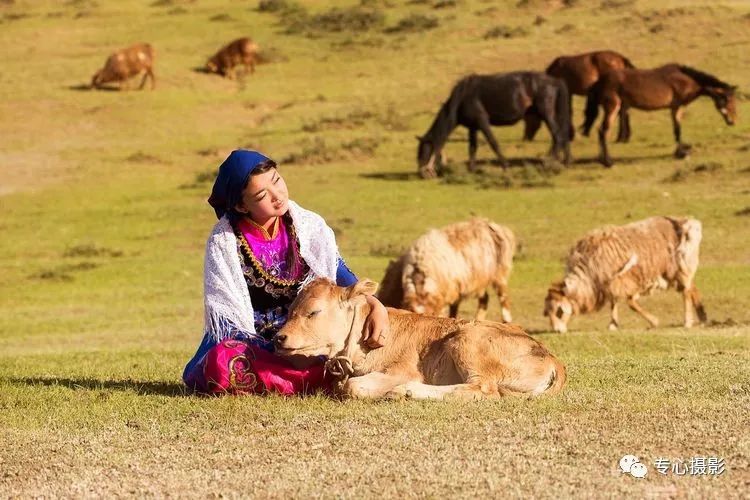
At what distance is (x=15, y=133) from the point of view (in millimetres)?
30703

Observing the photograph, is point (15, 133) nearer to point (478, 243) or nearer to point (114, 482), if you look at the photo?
point (478, 243)

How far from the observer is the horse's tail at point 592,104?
27.9m

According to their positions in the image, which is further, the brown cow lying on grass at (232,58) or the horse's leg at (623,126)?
the brown cow lying on grass at (232,58)

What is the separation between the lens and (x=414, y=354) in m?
6.96

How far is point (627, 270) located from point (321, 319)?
27.3 feet

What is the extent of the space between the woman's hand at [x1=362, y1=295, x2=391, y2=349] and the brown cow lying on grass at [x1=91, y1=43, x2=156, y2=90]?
2910 cm

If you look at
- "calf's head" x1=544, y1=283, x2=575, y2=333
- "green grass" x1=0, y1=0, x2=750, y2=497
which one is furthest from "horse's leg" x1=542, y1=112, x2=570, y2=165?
"calf's head" x1=544, y1=283, x2=575, y2=333

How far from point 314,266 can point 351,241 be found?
1277 cm

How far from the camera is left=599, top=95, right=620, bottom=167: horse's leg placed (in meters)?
25.6

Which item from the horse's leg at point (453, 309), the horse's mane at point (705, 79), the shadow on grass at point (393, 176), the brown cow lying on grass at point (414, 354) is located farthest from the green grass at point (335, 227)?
the horse's mane at point (705, 79)

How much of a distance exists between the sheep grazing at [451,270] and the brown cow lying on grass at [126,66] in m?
21.8

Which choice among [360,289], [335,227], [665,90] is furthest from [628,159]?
[360,289]

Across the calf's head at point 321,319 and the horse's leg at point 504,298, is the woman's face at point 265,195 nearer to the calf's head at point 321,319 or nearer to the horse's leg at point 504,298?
the calf's head at point 321,319

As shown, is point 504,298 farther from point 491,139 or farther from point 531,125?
point 531,125
